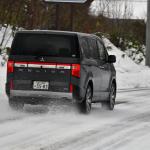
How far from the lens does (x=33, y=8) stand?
32.1 metres

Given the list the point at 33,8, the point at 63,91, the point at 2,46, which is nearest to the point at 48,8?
the point at 33,8

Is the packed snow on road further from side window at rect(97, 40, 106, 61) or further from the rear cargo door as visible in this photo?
side window at rect(97, 40, 106, 61)

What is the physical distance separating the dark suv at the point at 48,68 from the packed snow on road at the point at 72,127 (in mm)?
296

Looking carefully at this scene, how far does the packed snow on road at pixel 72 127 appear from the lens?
33.4ft

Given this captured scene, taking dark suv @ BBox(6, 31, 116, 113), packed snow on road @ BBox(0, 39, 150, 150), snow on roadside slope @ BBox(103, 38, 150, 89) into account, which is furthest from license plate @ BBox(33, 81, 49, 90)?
snow on roadside slope @ BBox(103, 38, 150, 89)

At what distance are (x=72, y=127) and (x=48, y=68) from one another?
102 inches

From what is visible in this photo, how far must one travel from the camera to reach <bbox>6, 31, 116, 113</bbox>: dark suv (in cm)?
1488

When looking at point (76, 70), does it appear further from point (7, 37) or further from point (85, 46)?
point (7, 37)

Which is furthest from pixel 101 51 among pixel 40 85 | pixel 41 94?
pixel 41 94

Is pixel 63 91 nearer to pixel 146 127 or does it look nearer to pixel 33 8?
pixel 146 127

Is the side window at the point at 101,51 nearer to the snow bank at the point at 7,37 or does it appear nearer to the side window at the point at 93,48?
the side window at the point at 93,48

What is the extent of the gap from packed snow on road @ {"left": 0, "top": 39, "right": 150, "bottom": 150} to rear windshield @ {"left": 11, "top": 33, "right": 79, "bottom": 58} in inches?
41.5

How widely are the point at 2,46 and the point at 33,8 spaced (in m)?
2.77

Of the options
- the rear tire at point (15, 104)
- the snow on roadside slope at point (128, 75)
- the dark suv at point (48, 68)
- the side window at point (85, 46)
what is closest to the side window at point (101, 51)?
the side window at point (85, 46)
